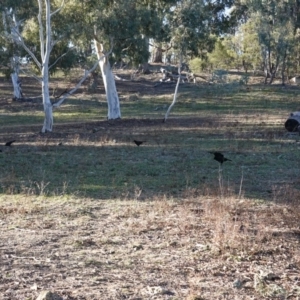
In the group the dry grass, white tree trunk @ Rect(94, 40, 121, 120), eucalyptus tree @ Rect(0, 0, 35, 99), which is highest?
eucalyptus tree @ Rect(0, 0, 35, 99)

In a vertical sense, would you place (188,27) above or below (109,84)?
above

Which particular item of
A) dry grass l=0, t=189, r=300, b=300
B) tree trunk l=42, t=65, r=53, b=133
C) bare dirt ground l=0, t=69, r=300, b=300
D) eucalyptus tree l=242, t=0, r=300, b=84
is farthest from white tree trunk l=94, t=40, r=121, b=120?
dry grass l=0, t=189, r=300, b=300

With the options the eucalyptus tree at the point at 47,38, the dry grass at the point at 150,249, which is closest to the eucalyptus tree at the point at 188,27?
the eucalyptus tree at the point at 47,38

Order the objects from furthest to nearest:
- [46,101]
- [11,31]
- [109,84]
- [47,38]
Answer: [109,84], [11,31], [46,101], [47,38]

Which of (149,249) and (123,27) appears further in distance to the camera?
(123,27)

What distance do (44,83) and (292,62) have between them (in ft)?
89.4

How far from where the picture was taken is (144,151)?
1747 cm

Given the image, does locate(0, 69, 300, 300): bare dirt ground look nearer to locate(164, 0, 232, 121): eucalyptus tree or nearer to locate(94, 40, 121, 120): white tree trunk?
locate(164, 0, 232, 121): eucalyptus tree

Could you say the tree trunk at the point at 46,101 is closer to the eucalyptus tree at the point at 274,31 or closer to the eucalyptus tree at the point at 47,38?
the eucalyptus tree at the point at 47,38

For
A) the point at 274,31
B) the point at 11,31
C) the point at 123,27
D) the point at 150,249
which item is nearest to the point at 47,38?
the point at 11,31

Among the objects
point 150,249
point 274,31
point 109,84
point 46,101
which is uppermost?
Result: point 274,31

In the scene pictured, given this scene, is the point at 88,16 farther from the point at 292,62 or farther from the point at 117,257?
the point at 292,62

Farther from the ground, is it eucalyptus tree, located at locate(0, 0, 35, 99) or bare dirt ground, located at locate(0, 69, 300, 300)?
eucalyptus tree, located at locate(0, 0, 35, 99)

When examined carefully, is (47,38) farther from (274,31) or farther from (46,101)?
(274,31)
